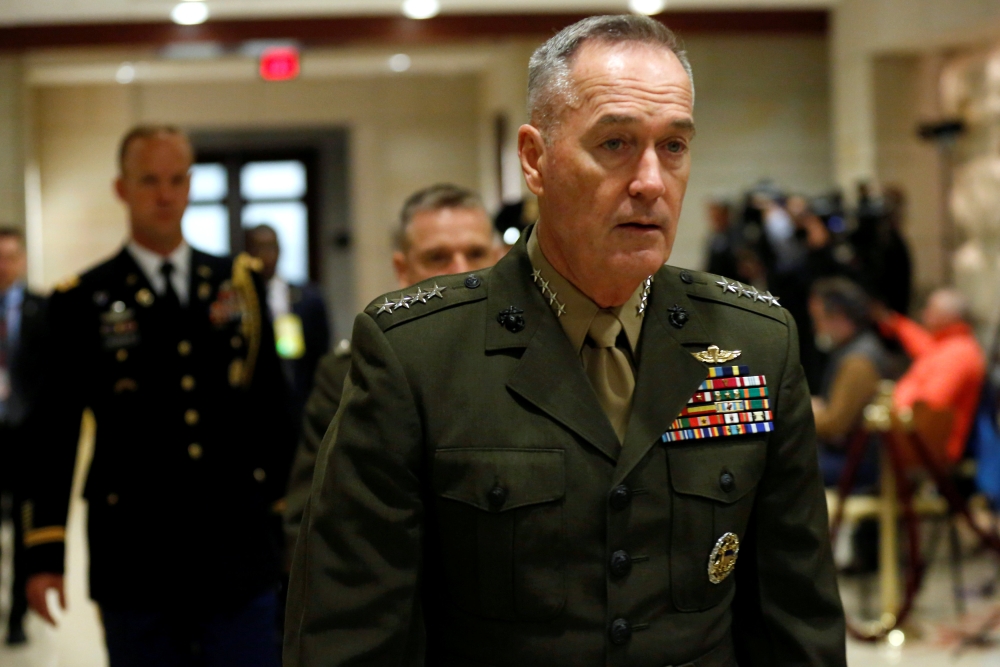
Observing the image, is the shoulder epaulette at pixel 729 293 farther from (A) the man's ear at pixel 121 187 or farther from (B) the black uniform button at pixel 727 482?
(A) the man's ear at pixel 121 187

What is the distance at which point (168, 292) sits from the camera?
254cm

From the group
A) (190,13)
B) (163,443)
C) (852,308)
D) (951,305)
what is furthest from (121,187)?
(190,13)

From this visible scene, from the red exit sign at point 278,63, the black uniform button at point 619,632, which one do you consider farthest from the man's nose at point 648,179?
the red exit sign at point 278,63

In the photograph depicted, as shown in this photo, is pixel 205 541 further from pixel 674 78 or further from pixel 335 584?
pixel 674 78

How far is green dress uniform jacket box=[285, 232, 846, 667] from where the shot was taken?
52.7 inches

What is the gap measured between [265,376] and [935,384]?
393 centimetres

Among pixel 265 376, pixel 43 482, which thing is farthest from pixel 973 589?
pixel 43 482

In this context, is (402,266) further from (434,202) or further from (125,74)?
(125,74)

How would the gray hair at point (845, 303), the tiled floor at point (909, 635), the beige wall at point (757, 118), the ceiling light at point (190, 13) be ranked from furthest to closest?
the beige wall at point (757, 118) → the ceiling light at point (190, 13) → the gray hair at point (845, 303) → the tiled floor at point (909, 635)

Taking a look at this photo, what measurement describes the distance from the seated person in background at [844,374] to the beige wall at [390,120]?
451 centimetres

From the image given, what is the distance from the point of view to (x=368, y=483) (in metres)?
1.34

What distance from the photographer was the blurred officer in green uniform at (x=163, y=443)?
239 cm

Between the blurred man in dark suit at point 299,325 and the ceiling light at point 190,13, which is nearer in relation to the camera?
the blurred man in dark suit at point 299,325

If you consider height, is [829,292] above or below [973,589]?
above
